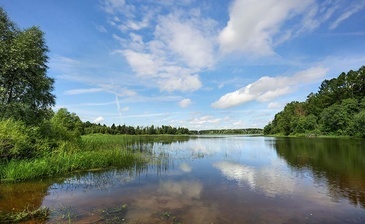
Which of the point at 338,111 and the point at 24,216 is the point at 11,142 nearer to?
the point at 24,216

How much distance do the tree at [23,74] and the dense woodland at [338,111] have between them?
186 feet

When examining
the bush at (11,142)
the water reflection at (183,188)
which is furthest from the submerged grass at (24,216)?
the bush at (11,142)

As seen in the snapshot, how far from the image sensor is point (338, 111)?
64.1m

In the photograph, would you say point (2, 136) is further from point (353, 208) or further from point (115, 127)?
point (115, 127)

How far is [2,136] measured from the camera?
1257 cm

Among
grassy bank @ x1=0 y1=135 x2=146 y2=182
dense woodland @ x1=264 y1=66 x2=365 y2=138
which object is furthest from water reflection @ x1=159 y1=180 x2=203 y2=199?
dense woodland @ x1=264 y1=66 x2=365 y2=138

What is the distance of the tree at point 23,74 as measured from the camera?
18406 mm

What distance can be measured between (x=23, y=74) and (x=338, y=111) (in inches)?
2786

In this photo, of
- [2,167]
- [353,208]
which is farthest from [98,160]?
[353,208]

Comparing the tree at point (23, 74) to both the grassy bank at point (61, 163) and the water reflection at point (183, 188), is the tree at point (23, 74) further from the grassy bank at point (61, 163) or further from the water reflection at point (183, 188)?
the water reflection at point (183, 188)

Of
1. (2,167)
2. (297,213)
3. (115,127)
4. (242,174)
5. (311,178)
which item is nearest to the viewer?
(297,213)

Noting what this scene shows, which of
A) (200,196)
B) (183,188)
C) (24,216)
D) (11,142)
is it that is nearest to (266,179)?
(183,188)

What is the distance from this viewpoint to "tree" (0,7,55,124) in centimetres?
1841

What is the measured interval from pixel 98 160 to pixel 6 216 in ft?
33.7
